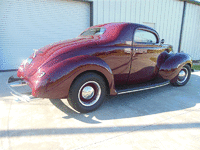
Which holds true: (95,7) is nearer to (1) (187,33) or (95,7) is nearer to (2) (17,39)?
(2) (17,39)

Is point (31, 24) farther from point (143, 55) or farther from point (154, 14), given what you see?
point (154, 14)

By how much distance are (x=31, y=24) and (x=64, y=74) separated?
5.18 metres

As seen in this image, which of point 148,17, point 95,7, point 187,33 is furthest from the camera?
point 187,33

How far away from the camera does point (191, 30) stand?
37.4 ft

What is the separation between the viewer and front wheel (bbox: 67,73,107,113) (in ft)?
8.10

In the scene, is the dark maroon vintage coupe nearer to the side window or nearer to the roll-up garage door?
the side window

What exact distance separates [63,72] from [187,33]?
11.9 metres

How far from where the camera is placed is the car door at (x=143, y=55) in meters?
3.25

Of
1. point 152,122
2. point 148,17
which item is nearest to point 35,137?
point 152,122

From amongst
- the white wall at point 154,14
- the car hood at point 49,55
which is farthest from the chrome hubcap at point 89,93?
the white wall at point 154,14

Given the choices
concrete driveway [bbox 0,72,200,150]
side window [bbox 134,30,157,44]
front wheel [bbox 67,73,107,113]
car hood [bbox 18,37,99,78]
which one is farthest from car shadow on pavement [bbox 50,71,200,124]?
side window [bbox 134,30,157,44]

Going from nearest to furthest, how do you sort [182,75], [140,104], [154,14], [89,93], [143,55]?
[89,93]
[140,104]
[143,55]
[182,75]
[154,14]

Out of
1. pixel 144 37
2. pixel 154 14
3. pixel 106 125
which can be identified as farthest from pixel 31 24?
pixel 154 14

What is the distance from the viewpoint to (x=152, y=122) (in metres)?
2.44
